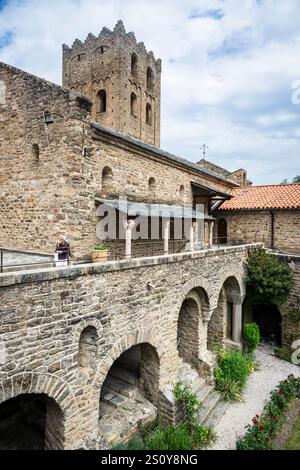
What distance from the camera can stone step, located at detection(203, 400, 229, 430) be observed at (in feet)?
30.0

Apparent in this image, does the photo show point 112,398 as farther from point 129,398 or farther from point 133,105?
point 133,105

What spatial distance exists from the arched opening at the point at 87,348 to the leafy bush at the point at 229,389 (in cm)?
669

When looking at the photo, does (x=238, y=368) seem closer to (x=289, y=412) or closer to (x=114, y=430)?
(x=289, y=412)

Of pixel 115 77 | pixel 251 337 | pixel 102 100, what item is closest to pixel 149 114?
pixel 102 100

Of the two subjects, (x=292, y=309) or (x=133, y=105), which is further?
(x=133, y=105)

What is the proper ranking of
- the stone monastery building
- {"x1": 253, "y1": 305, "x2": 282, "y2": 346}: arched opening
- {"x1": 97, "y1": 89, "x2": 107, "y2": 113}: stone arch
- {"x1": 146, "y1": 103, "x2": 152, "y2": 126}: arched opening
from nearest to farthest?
the stone monastery building < {"x1": 253, "y1": 305, "x2": 282, "y2": 346}: arched opening < {"x1": 97, "y1": 89, "x2": 107, "y2": 113}: stone arch < {"x1": 146, "y1": 103, "x2": 152, "y2": 126}: arched opening

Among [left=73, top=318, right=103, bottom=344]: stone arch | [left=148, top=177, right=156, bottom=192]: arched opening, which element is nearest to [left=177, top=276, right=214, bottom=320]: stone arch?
[left=73, top=318, right=103, bottom=344]: stone arch

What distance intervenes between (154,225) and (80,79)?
17.7 meters

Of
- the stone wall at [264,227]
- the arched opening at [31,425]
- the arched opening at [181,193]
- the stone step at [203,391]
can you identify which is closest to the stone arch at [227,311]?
the stone step at [203,391]

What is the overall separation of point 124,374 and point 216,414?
11.1 feet

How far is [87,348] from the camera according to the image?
6.25 metres

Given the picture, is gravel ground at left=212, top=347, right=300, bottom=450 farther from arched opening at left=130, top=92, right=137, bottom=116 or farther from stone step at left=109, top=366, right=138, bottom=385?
arched opening at left=130, top=92, right=137, bottom=116

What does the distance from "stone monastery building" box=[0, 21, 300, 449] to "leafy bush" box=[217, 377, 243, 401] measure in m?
0.37

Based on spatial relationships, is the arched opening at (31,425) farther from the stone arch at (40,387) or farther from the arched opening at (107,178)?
the arched opening at (107,178)
